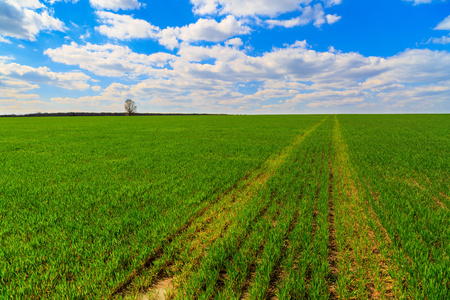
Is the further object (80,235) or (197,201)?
(197,201)

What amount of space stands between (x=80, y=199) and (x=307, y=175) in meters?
8.22

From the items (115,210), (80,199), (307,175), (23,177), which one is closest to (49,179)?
(23,177)

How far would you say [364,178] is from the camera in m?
8.27

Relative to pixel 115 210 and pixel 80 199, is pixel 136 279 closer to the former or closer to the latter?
pixel 115 210

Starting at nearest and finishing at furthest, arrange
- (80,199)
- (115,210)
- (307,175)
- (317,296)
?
(317,296), (115,210), (80,199), (307,175)

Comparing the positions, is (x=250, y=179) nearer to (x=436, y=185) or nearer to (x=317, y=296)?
(x=317, y=296)

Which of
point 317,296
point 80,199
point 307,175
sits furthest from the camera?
point 307,175

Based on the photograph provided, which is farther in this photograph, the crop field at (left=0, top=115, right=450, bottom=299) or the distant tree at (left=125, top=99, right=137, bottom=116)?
the distant tree at (left=125, top=99, right=137, bottom=116)

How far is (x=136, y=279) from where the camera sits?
3176mm

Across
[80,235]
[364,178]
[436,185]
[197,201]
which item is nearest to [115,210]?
[80,235]

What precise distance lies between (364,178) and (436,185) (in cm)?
219

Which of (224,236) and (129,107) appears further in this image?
(129,107)

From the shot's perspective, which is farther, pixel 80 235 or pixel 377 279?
pixel 80 235

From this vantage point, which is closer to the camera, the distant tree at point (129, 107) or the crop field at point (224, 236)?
the crop field at point (224, 236)
